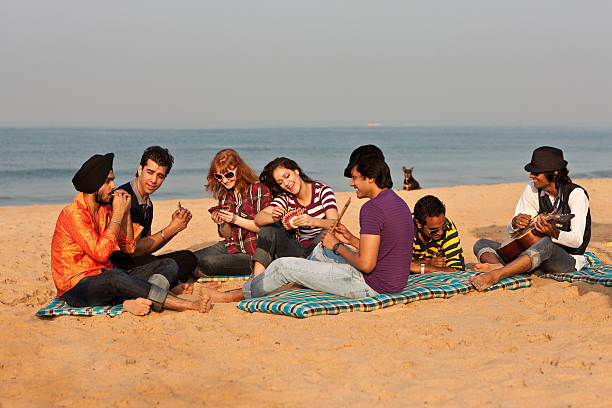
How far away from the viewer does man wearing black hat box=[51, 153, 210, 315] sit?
5535mm

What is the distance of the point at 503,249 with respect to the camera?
6.76 metres

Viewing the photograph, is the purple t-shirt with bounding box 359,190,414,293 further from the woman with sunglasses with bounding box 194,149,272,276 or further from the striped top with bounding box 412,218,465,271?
the woman with sunglasses with bounding box 194,149,272,276

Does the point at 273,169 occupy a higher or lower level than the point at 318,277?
higher

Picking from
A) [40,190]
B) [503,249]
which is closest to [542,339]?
[503,249]

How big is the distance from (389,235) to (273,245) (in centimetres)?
164

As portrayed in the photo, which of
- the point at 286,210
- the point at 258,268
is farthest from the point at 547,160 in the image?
the point at 258,268

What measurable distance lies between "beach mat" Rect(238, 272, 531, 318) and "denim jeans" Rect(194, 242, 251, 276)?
1429 millimetres

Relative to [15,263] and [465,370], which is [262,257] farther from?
[15,263]

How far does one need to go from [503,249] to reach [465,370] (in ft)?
9.58

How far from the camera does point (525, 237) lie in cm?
655

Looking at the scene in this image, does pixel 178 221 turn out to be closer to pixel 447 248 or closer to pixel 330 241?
pixel 330 241

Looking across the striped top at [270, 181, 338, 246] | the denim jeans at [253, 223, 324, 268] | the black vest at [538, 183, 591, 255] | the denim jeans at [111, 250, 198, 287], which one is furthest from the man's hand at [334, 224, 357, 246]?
the black vest at [538, 183, 591, 255]

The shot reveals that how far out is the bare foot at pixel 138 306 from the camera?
5.52m

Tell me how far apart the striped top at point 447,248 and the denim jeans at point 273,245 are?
1.25 metres
